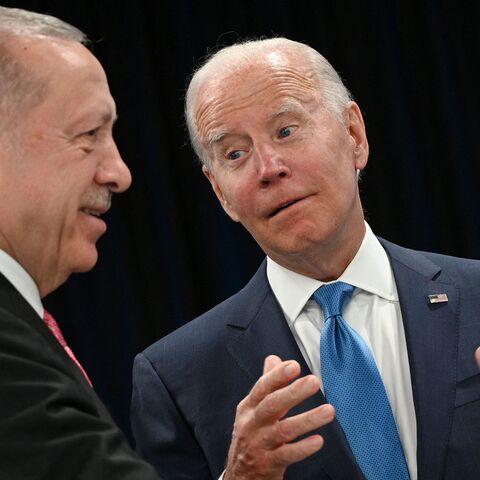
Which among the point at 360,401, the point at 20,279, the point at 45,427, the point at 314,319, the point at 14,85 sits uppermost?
the point at 14,85

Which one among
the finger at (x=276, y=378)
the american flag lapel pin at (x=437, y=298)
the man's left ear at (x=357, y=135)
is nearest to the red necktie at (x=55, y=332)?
the finger at (x=276, y=378)

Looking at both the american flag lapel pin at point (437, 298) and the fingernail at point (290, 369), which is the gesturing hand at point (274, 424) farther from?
the american flag lapel pin at point (437, 298)

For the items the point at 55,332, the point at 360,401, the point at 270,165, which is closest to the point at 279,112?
the point at 270,165

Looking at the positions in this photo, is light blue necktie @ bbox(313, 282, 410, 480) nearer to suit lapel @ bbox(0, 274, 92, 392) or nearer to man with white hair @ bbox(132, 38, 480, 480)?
man with white hair @ bbox(132, 38, 480, 480)

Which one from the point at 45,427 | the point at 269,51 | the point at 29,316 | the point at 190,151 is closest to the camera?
the point at 45,427

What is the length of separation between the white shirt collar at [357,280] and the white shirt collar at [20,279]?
0.86 metres

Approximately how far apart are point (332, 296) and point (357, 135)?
1.50 feet

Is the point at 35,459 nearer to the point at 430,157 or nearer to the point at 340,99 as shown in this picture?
the point at 340,99

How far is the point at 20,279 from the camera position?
1328mm

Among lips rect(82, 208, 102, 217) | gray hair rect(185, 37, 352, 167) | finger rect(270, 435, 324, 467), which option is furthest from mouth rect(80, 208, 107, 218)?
gray hair rect(185, 37, 352, 167)

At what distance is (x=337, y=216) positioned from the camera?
211 centimetres

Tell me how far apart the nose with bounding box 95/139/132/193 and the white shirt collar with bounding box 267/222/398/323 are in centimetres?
76

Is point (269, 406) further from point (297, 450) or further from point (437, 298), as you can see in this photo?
point (437, 298)

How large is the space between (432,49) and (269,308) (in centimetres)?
170
